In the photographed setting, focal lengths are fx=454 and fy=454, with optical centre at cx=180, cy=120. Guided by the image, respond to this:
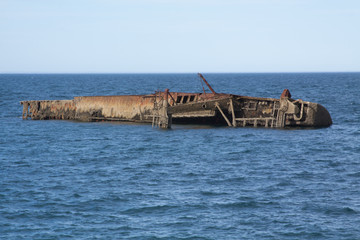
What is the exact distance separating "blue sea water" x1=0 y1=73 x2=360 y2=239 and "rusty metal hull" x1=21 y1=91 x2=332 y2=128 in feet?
4.85

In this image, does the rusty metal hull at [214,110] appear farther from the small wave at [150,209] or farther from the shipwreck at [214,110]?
the small wave at [150,209]

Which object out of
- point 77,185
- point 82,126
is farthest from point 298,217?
point 82,126

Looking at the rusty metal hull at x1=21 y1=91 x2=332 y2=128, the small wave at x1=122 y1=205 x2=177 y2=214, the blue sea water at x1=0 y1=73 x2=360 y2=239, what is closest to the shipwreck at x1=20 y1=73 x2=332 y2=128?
the rusty metal hull at x1=21 y1=91 x2=332 y2=128

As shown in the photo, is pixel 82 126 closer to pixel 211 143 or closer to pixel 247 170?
pixel 211 143

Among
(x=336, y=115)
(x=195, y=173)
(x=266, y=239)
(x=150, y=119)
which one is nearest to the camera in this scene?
(x=266, y=239)

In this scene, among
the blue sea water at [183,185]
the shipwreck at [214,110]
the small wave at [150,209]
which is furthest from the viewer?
the shipwreck at [214,110]

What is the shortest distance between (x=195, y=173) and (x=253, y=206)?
5.94 metres

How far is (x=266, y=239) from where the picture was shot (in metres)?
15.4

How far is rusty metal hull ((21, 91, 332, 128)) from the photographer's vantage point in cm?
3772

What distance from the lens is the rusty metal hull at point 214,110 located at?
37.7 meters

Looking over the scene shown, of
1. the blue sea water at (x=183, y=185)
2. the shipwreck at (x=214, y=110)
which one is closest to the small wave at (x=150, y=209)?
the blue sea water at (x=183, y=185)

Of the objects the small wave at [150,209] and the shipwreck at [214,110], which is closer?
the small wave at [150,209]

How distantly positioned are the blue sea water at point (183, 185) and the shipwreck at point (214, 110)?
143 cm

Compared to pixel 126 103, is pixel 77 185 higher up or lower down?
lower down
